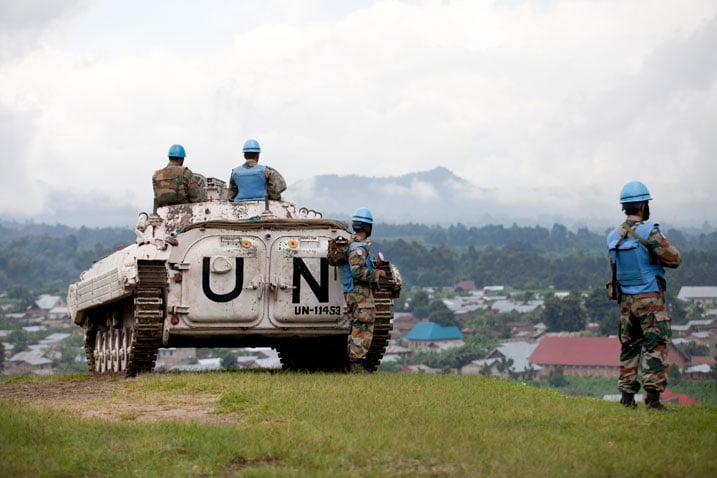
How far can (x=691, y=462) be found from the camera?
8898mm

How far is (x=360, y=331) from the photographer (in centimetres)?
1562

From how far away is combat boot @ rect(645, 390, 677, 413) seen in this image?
11852 mm

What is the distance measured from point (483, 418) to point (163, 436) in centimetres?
284

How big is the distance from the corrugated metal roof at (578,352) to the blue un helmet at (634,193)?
3201 inches

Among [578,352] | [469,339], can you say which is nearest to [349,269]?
[578,352]

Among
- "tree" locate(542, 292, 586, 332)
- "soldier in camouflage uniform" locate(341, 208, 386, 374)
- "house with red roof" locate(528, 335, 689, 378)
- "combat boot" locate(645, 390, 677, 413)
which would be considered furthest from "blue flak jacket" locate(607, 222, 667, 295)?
"tree" locate(542, 292, 586, 332)

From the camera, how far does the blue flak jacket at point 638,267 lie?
11852mm

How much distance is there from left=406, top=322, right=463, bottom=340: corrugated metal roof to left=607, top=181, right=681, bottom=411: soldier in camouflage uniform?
330 ft

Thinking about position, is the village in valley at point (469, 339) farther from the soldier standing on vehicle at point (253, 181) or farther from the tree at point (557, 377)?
the soldier standing on vehicle at point (253, 181)

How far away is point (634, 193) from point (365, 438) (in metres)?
4.00

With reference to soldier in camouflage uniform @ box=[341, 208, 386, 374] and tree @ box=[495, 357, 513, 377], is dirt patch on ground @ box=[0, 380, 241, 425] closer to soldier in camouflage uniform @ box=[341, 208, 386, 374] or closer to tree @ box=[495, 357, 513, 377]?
soldier in camouflage uniform @ box=[341, 208, 386, 374]

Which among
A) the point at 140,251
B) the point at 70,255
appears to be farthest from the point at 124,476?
the point at 70,255

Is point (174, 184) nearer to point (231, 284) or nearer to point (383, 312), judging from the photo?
point (231, 284)

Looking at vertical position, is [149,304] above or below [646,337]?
above
